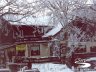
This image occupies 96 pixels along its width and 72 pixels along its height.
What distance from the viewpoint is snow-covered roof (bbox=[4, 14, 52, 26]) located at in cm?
2143

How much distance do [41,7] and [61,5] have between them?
1.79 metres

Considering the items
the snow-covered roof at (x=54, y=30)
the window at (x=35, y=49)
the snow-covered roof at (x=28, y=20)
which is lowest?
the window at (x=35, y=49)

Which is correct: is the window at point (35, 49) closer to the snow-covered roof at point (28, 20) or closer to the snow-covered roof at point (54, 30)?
the snow-covered roof at point (54, 30)

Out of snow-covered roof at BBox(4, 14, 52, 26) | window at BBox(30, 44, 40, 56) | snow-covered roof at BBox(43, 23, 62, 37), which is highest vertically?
snow-covered roof at BBox(4, 14, 52, 26)

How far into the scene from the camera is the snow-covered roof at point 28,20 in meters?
21.4

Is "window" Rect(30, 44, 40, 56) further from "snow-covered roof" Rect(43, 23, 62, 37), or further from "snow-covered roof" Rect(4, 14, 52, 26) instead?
"snow-covered roof" Rect(4, 14, 52, 26)

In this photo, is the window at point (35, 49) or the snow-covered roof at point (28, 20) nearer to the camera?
the snow-covered roof at point (28, 20)

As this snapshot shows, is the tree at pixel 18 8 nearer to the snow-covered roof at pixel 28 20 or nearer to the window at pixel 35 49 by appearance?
the snow-covered roof at pixel 28 20

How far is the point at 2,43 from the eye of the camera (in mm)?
28578

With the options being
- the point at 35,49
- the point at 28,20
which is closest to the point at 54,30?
the point at 35,49

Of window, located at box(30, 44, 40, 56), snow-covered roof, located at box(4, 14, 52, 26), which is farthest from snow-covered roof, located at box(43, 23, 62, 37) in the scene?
window, located at box(30, 44, 40, 56)

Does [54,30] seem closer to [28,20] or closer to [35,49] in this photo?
[35,49]

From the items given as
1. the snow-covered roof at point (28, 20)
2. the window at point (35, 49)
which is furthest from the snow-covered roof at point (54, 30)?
the window at point (35, 49)

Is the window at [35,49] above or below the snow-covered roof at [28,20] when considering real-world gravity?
below
